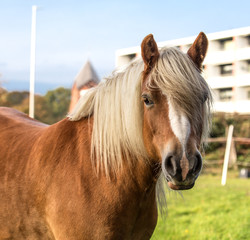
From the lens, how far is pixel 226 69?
49250 millimetres

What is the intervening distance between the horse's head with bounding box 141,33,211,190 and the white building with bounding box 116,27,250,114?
137ft

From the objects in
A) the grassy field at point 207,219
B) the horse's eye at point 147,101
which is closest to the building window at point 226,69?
the grassy field at point 207,219

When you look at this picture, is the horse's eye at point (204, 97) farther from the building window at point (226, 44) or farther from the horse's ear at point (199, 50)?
the building window at point (226, 44)

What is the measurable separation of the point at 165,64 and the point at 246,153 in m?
19.7

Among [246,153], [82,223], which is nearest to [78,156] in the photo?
[82,223]

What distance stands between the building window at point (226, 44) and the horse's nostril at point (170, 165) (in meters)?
47.9

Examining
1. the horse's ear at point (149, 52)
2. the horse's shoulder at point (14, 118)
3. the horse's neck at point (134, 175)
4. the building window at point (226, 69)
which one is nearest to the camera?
the horse's ear at point (149, 52)

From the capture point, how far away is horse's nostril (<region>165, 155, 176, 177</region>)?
2217 mm

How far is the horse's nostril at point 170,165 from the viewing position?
222 centimetres

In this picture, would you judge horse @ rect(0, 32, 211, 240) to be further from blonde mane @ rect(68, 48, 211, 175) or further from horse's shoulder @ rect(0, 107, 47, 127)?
horse's shoulder @ rect(0, 107, 47, 127)

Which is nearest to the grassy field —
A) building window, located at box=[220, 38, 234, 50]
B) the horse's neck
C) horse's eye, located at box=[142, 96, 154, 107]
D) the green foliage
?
the horse's neck

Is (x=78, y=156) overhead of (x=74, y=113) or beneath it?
beneath

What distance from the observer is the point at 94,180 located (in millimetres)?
2650

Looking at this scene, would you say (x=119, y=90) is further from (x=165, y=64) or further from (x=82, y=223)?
(x=82, y=223)
